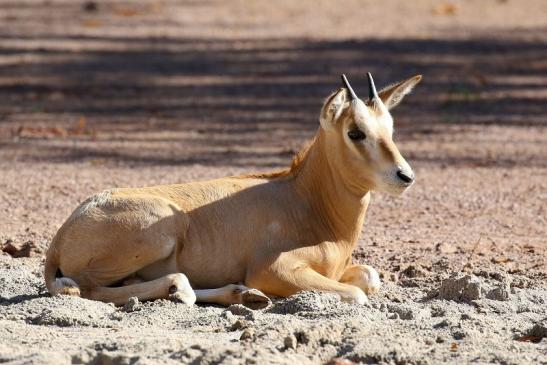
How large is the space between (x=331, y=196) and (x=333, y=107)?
65 centimetres

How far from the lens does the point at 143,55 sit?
768 inches

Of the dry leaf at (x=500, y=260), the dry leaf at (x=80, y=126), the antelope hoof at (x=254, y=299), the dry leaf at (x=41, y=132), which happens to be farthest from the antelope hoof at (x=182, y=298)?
the dry leaf at (x=80, y=126)

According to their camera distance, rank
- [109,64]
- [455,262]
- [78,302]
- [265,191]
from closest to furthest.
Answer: [78,302] < [265,191] < [455,262] < [109,64]

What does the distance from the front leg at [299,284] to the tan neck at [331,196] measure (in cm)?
41

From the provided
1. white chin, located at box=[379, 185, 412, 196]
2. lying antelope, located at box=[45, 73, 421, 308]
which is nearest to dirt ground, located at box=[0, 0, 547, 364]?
lying antelope, located at box=[45, 73, 421, 308]

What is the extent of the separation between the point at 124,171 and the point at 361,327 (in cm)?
601

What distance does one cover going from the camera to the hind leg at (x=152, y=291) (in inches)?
299

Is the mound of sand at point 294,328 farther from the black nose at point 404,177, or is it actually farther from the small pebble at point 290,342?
the black nose at point 404,177

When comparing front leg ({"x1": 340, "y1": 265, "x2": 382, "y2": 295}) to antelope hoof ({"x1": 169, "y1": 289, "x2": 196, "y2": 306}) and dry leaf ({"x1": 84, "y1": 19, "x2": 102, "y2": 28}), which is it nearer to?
antelope hoof ({"x1": 169, "y1": 289, "x2": 196, "y2": 306})

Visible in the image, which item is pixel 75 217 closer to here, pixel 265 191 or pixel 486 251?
pixel 265 191

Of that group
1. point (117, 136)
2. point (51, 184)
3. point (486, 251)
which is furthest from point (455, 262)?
point (117, 136)

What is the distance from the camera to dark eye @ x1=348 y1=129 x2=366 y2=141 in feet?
25.3

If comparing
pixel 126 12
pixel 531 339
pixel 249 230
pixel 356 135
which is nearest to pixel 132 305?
pixel 249 230

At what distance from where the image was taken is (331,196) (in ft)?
26.6
